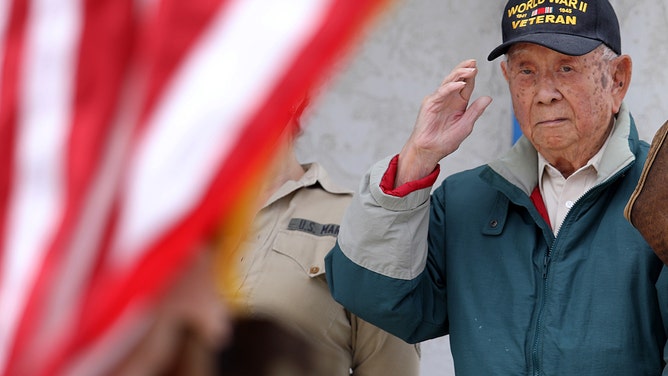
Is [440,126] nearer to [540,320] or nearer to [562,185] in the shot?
[562,185]

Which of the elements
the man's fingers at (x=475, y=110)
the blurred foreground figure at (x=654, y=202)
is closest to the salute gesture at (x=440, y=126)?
the man's fingers at (x=475, y=110)

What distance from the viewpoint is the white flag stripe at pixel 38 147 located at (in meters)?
0.60

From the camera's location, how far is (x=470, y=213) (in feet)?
7.30

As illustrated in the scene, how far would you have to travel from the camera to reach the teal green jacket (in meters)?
1.92

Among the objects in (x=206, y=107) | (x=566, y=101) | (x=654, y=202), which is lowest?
(x=654, y=202)

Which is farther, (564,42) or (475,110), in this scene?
(475,110)

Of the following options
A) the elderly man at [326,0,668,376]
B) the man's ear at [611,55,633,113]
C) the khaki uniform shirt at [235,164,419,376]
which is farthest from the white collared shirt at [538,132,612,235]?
the khaki uniform shirt at [235,164,419,376]

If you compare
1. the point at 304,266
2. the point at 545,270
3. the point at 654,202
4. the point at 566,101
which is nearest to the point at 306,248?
the point at 304,266

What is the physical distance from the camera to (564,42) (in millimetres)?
2166

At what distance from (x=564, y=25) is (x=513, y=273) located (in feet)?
1.82

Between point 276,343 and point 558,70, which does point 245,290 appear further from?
point 276,343

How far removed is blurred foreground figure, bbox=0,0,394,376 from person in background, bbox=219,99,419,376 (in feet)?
4.86

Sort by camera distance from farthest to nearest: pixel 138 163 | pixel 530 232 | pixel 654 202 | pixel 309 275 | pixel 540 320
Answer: pixel 309 275 → pixel 530 232 → pixel 540 320 → pixel 654 202 → pixel 138 163

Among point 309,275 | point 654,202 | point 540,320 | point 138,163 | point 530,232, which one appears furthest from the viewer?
point 309,275
